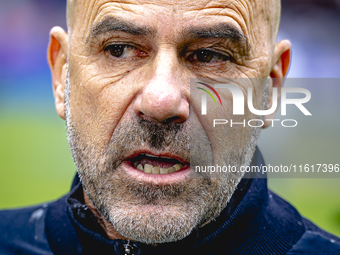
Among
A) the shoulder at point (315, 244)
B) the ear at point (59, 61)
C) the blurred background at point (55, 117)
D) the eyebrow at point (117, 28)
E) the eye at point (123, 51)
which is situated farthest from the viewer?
the blurred background at point (55, 117)

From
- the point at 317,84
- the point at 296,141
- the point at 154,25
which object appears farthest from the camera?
the point at 317,84

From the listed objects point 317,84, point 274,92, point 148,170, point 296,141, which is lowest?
point 296,141

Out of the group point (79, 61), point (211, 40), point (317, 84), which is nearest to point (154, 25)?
point (211, 40)

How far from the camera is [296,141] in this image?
6887mm

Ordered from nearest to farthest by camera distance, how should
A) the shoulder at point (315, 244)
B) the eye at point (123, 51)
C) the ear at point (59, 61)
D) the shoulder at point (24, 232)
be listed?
1. the eye at point (123, 51)
2. the shoulder at point (315, 244)
3. the ear at point (59, 61)
4. the shoulder at point (24, 232)

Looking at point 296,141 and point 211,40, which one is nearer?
point 211,40

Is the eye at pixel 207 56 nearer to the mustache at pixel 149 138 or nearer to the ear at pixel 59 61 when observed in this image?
the mustache at pixel 149 138

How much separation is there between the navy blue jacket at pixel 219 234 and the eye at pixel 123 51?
78 centimetres

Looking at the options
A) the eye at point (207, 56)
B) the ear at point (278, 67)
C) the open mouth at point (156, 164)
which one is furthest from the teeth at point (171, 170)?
the ear at point (278, 67)

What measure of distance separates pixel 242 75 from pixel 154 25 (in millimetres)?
500

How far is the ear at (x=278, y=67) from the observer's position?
6.26 ft

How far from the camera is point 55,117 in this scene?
932cm

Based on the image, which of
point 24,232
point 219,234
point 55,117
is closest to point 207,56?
point 219,234

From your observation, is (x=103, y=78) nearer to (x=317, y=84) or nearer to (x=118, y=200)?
(x=118, y=200)
